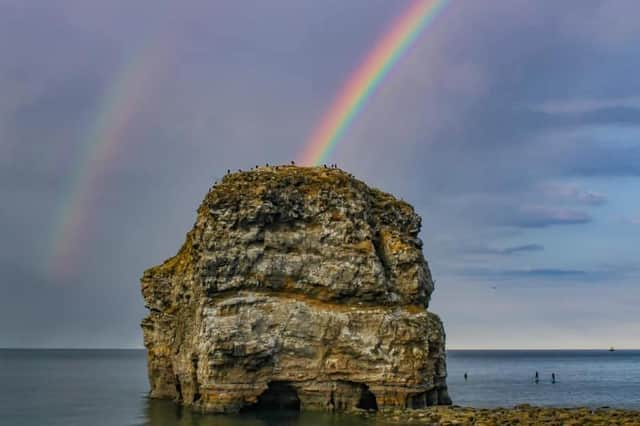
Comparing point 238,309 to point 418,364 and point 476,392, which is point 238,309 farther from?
point 476,392

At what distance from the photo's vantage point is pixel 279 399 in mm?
59875

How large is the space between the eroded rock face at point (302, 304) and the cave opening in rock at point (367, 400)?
5.1 inches

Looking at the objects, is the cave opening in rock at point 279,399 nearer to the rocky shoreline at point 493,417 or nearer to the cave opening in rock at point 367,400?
the cave opening in rock at point 367,400

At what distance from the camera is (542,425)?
50.6 m

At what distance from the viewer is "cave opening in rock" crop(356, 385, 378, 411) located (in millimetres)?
57744

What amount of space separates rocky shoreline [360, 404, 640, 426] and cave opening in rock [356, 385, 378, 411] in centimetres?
320

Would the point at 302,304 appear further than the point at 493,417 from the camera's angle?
Yes

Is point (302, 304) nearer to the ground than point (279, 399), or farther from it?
farther from it

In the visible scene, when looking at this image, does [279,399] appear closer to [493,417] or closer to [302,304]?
[302,304]

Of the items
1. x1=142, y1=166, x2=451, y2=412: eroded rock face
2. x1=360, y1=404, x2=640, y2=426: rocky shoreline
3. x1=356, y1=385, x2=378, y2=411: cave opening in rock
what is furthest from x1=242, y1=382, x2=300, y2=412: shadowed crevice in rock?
x1=360, y1=404, x2=640, y2=426: rocky shoreline

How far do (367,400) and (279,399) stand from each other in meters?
7.38

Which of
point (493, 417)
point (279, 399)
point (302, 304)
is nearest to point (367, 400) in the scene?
point (279, 399)

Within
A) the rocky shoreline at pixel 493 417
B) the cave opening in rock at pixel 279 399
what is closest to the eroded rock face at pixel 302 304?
the cave opening in rock at pixel 279 399

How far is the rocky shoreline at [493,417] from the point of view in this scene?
51344mm
